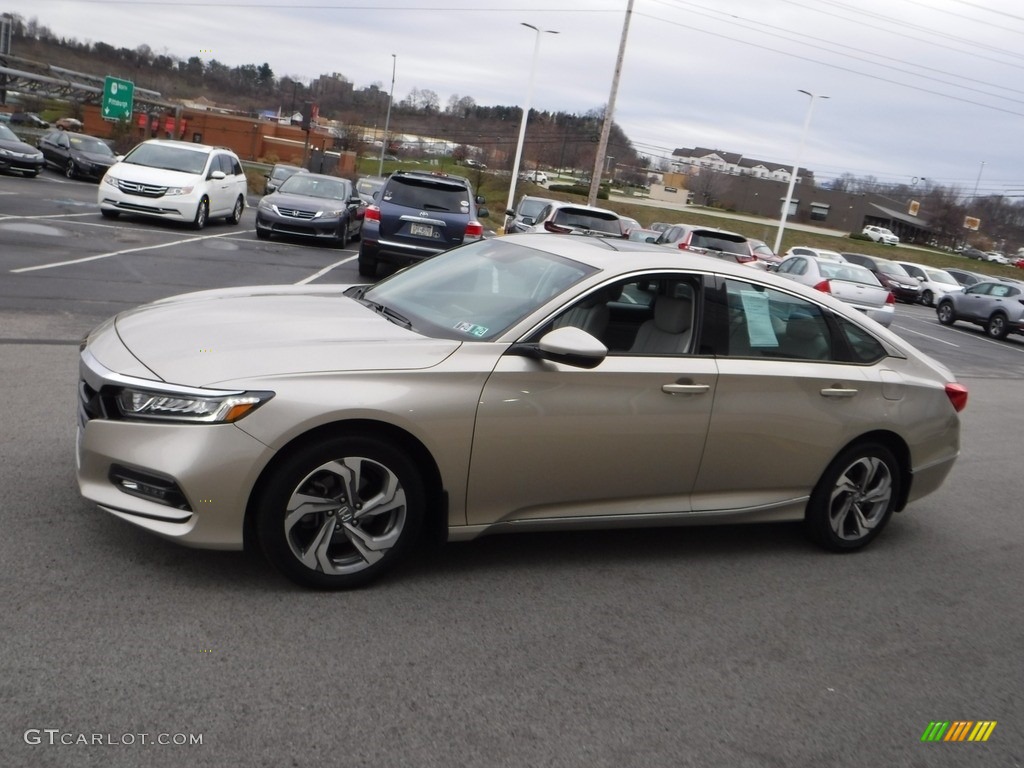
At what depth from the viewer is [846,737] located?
3.65 m

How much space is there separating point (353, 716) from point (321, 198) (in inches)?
747

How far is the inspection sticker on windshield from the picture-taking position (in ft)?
15.0

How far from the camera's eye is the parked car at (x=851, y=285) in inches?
826

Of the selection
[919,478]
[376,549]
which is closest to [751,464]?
[919,478]

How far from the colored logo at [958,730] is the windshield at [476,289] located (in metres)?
2.41

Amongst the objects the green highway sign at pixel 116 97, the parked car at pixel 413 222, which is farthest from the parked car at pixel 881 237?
the parked car at pixel 413 222

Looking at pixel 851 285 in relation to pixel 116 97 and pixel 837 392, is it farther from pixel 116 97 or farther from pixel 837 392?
pixel 116 97

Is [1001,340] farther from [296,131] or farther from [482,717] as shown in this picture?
[296,131]

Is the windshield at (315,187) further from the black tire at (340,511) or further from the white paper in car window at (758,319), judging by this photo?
the black tire at (340,511)

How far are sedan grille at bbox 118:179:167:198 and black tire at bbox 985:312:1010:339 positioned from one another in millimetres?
22535

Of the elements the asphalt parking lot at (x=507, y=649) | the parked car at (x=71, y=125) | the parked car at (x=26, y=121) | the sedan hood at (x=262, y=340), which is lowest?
the parked car at (x=71, y=125)

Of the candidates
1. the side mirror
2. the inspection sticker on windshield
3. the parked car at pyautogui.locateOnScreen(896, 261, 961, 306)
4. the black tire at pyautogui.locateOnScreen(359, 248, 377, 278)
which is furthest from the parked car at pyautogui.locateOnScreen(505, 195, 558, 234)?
the parked car at pyautogui.locateOnScreen(896, 261, 961, 306)

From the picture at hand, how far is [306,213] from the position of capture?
2031 cm

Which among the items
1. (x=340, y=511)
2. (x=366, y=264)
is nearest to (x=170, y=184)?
(x=366, y=264)
